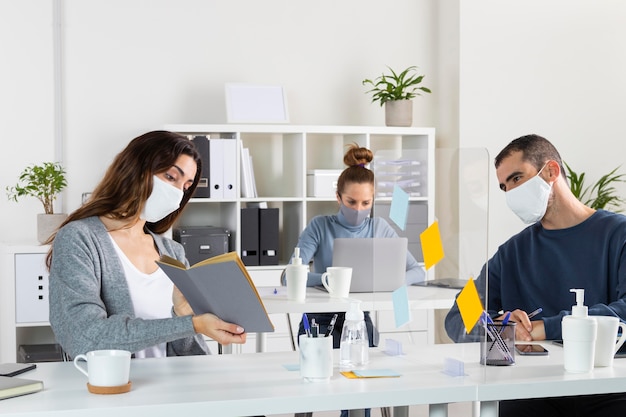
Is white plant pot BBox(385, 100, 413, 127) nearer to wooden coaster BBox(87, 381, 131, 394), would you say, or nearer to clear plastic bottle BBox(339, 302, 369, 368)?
clear plastic bottle BBox(339, 302, 369, 368)

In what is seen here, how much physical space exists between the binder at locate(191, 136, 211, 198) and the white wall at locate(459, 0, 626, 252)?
163cm

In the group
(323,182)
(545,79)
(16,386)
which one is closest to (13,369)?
(16,386)

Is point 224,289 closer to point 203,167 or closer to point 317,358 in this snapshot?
point 317,358

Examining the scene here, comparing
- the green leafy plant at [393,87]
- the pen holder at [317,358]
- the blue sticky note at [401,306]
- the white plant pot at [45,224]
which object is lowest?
the pen holder at [317,358]

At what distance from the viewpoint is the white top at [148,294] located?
8.20ft

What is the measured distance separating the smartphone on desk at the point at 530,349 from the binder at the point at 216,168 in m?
2.85

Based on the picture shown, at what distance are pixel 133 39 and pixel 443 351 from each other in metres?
3.56

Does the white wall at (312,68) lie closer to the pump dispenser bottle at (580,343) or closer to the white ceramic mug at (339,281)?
the white ceramic mug at (339,281)

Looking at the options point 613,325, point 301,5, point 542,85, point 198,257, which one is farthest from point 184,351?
point 542,85

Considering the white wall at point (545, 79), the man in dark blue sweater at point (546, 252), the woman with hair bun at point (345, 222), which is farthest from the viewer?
the white wall at point (545, 79)

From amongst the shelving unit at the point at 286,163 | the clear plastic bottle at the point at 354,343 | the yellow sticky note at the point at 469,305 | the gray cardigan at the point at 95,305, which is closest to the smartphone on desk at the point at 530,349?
the yellow sticky note at the point at 469,305

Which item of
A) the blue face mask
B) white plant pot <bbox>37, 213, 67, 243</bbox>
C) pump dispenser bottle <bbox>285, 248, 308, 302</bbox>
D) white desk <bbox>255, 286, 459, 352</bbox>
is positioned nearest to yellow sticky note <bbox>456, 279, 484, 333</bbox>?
white desk <bbox>255, 286, 459, 352</bbox>

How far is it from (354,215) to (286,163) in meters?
1.34

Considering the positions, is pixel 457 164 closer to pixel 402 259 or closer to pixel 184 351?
pixel 402 259
